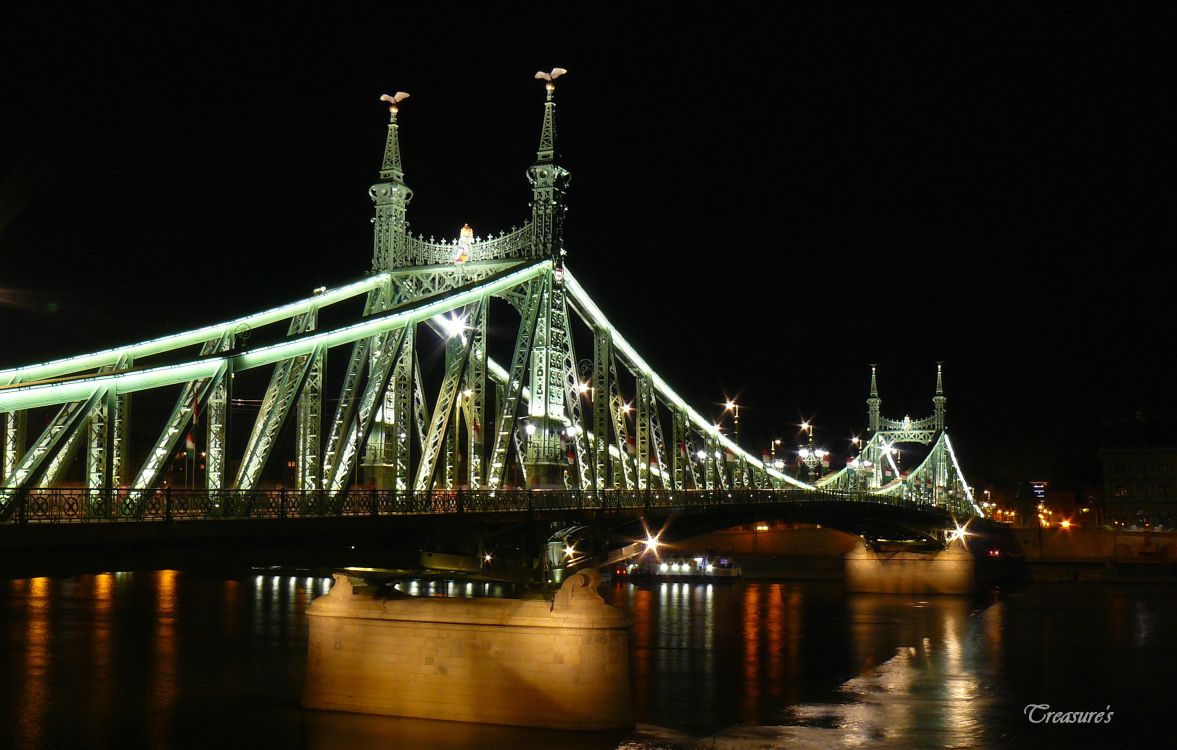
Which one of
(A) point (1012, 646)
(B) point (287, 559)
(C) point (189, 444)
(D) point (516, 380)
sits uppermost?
(D) point (516, 380)

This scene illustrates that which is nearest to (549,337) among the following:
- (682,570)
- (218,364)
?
(218,364)

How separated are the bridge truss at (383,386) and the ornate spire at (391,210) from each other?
45mm

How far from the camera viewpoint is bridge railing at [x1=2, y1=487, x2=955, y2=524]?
18.9 metres

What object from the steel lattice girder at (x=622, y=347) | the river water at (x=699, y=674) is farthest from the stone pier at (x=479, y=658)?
the steel lattice girder at (x=622, y=347)

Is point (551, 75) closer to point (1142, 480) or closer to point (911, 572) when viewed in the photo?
point (911, 572)

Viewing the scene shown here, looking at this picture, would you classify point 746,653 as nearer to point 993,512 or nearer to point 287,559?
point 287,559

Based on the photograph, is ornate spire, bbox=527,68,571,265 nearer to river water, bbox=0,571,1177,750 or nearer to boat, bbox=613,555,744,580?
river water, bbox=0,571,1177,750

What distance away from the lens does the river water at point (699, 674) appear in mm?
29312

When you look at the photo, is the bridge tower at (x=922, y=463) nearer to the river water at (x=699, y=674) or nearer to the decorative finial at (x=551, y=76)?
the river water at (x=699, y=674)

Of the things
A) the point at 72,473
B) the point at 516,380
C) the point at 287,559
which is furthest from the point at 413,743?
the point at 72,473

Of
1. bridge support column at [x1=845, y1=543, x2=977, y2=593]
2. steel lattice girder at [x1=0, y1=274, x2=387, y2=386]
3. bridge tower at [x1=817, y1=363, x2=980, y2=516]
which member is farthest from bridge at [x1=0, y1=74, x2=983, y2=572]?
bridge tower at [x1=817, y1=363, x2=980, y2=516]

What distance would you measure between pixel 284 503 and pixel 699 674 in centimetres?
2155

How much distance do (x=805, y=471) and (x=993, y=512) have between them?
42289 mm

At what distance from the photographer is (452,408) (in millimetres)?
32125
